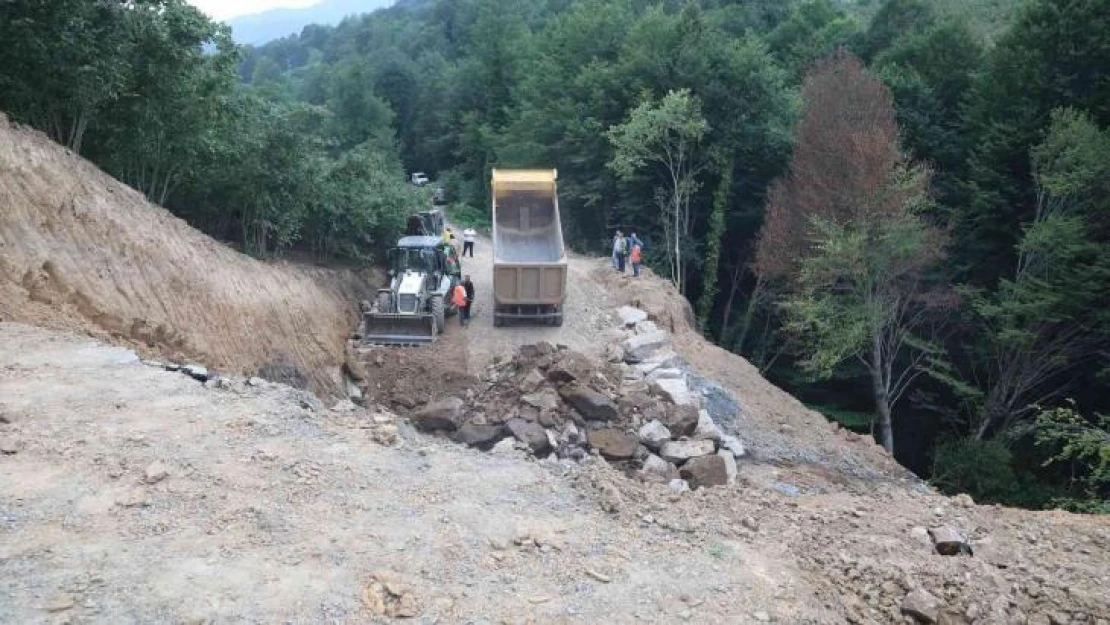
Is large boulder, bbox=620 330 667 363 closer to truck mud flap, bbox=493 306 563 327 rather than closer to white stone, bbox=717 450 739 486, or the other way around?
truck mud flap, bbox=493 306 563 327

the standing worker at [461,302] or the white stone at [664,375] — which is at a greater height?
the standing worker at [461,302]

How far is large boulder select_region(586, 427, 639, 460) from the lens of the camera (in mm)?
11602

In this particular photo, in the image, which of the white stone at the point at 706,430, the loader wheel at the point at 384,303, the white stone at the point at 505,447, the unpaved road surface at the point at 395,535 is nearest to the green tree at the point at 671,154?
the loader wheel at the point at 384,303

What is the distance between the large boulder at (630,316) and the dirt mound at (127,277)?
6192 millimetres

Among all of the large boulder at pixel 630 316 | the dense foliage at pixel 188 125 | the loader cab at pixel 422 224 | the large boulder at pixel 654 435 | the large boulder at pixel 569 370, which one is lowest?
the large boulder at pixel 654 435

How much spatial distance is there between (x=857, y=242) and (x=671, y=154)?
9214 millimetres

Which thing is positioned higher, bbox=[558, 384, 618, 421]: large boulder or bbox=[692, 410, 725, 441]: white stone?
bbox=[558, 384, 618, 421]: large boulder

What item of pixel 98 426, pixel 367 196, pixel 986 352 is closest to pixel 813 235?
pixel 986 352

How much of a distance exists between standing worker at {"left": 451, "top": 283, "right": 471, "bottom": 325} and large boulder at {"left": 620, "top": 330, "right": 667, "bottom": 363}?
341 centimetres

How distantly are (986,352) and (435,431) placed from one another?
48.8 ft

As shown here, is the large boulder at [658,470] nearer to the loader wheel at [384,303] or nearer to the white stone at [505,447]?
the white stone at [505,447]

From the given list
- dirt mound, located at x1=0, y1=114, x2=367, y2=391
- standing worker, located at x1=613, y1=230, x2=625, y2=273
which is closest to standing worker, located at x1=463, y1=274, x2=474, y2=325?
dirt mound, located at x1=0, y1=114, x2=367, y2=391

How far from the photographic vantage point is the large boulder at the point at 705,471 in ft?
35.9

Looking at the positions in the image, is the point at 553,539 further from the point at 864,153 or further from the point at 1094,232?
the point at 1094,232
